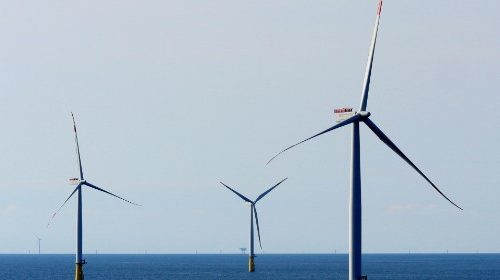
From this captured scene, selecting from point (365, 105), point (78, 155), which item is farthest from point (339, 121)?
point (78, 155)

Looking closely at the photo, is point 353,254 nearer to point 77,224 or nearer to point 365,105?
point 365,105

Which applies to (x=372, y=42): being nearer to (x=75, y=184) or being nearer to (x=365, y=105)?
(x=365, y=105)

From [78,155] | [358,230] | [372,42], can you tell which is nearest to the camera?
[358,230]

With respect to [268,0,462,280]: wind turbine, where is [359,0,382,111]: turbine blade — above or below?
above

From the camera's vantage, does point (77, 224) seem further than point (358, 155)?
Yes

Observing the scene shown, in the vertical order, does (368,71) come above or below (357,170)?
above

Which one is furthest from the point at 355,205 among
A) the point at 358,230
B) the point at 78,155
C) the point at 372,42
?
the point at 78,155

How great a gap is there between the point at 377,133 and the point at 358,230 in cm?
852

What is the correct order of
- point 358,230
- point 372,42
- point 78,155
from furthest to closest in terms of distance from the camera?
point 78,155, point 372,42, point 358,230

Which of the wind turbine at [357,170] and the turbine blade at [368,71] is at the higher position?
the turbine blade at [368,71]

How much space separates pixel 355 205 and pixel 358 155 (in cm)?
411

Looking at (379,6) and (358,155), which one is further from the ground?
(379,6)

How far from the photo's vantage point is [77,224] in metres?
157

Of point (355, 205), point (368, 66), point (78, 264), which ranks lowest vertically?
point (78, 264)
